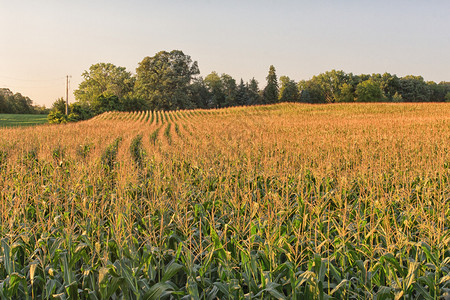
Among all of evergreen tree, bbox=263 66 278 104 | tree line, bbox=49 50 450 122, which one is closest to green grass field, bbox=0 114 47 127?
tree line, bbox=49 50 450 122

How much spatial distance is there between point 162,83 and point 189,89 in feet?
23.0

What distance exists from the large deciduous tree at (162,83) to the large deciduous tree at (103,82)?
18.8ft

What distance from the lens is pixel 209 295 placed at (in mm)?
3133

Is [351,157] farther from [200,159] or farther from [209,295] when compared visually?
[209,295]

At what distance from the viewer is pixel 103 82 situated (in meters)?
77.4

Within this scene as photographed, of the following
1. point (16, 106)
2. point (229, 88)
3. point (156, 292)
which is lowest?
point (156, 292)

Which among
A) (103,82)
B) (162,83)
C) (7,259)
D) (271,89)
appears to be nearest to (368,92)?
(271,89)

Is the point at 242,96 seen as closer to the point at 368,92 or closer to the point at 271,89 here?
the point at 271,89

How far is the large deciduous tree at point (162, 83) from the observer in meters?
68.7

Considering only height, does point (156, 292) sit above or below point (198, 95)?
below

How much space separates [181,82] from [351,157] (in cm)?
6341

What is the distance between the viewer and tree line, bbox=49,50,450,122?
221ft

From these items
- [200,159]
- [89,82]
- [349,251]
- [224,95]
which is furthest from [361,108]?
[89,82]

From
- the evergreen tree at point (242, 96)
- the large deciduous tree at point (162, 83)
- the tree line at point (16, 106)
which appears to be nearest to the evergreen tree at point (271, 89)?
the evergreen tree at point (242, 96)
